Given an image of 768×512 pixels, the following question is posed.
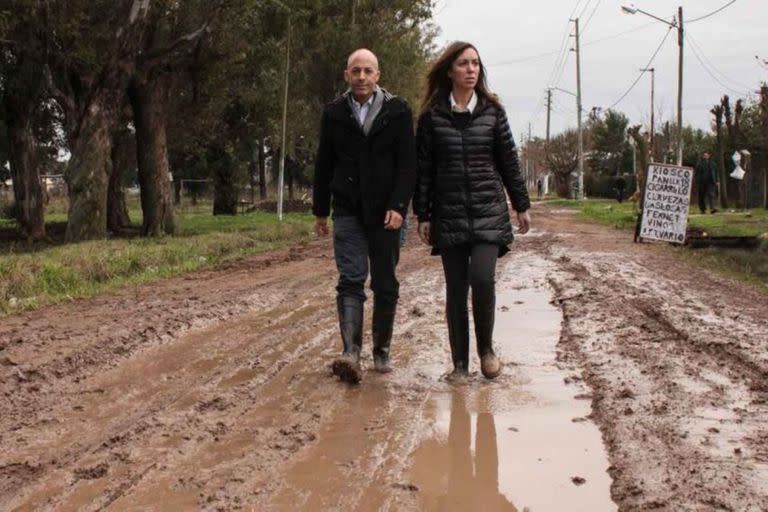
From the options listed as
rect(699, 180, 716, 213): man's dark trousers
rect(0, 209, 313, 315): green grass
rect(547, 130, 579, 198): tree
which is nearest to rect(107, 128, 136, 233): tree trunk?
rect(0, 209, 313, 315): green grass

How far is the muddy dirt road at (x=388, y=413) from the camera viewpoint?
3.36 meters

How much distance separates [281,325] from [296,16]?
1677 cm

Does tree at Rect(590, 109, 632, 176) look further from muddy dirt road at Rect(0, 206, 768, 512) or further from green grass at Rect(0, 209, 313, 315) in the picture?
muddy dirt road at Rect(0, 206, 768, 512)

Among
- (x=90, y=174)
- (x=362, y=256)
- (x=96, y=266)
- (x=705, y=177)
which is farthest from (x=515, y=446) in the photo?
(x=705, y=177)

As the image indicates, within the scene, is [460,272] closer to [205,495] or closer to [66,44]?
[205,495]

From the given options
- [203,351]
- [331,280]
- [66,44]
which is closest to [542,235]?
[331,280]

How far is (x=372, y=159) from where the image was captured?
519cm

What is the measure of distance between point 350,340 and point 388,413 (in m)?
0.87

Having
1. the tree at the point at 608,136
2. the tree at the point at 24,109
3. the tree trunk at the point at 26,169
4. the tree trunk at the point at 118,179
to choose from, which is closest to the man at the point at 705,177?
the tree trunk at the point at 118,179

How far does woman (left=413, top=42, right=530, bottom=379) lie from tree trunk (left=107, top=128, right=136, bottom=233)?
18.8 m

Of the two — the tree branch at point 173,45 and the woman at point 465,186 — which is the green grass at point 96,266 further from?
the woman at point 465,186

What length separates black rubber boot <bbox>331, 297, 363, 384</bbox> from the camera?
5039 millimetres

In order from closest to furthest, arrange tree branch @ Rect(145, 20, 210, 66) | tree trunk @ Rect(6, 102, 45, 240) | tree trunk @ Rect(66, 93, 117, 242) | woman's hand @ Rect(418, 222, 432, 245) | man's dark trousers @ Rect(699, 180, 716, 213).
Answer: woman's hand @ Rect(418, 222, 432, 245), tree trunk @ Rect(66, 93, 117, 242), tree branch @ Rect(145, 20, 210, 66), tree trunk @ Rect(6, 102, 45, 240), man's dark trousers @ Rect(699, 180, 716, 213)

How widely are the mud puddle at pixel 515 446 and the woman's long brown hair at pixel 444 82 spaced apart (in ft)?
5.88
